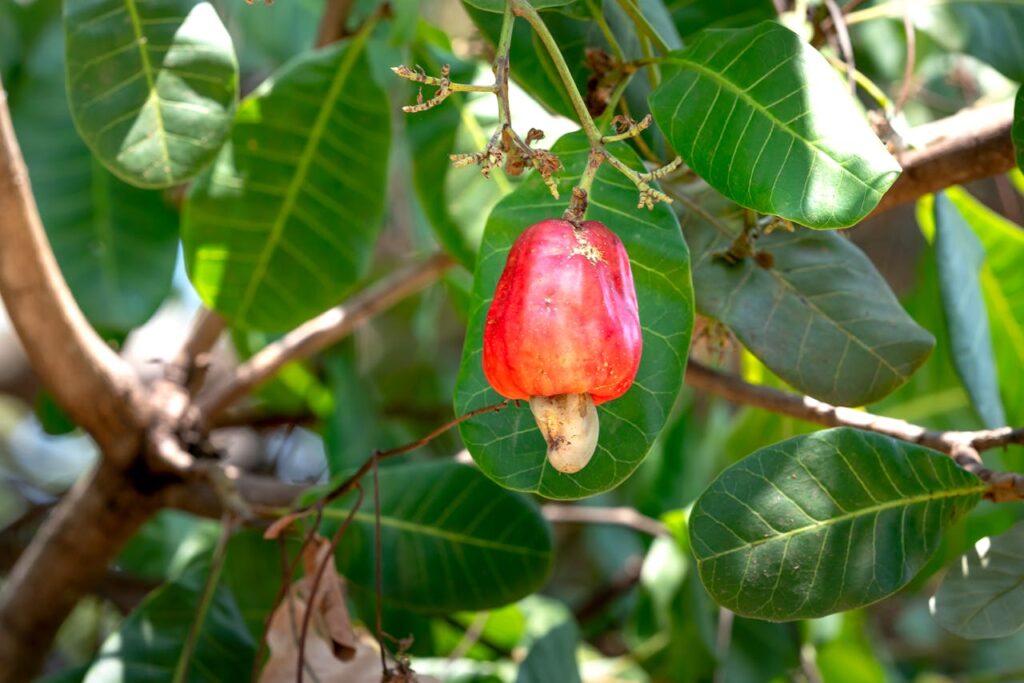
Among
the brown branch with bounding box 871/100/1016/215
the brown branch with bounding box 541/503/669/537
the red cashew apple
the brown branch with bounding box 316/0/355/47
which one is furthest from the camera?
the brown branch with bounding box 541/503/669/537

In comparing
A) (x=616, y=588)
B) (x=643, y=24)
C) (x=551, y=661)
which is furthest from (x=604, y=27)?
(x=616, y=588)

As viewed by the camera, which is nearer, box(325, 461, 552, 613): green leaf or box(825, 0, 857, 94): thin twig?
box(825, 0, 857, 94): thin twig

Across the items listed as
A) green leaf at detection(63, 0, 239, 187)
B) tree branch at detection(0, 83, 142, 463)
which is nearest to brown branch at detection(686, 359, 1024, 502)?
green leaf at detection(63, 0, 239, 187)

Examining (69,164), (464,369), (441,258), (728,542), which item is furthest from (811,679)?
(69,164)

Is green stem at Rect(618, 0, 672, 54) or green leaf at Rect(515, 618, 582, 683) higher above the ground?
green stem at Rect(618, 0, 672, 54)

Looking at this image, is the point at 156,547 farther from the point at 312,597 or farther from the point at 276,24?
the point at 312,597

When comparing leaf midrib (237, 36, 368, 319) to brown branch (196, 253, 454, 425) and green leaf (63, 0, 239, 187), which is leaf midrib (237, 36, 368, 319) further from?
green leaf (63, 0, 239, 187)

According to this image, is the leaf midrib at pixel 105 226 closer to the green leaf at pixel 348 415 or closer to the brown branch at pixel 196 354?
the brown branch at pixel 196 354
